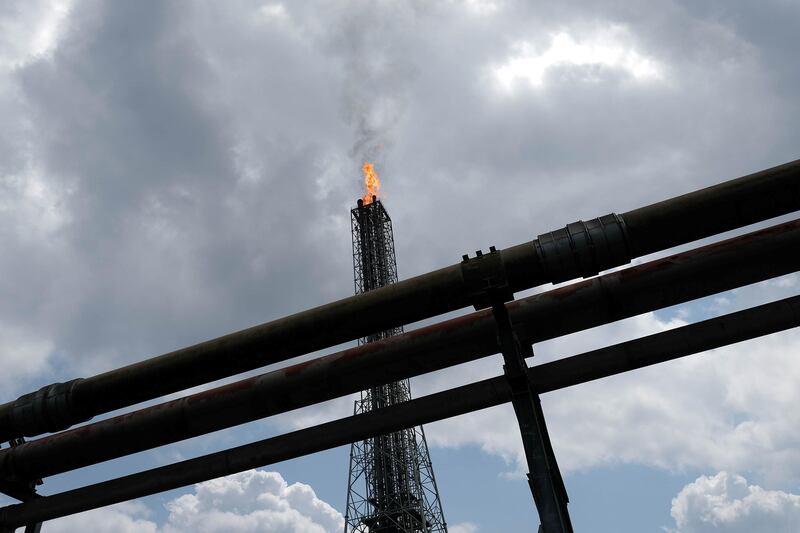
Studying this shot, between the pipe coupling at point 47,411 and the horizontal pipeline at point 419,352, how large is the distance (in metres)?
0.62

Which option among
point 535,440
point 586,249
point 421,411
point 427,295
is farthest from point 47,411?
point 586,249

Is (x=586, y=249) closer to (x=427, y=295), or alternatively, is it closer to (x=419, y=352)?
(x=427, y=295)

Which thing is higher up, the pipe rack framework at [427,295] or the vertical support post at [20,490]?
the pipe rack framework at [427,295]

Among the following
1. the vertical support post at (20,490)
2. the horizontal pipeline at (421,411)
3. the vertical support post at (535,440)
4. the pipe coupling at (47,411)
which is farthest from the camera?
the vertical support post at (20,490)

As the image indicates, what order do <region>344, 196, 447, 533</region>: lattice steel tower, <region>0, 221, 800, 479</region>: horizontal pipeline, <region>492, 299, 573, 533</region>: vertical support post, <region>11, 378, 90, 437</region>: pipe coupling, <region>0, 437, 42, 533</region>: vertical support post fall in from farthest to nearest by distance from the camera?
<region>344, 196, 447, 533</region>: lattice steel tower
<region>0, 437, 42, 533</region>: vertical support post
<region>11, 378, 90, 437</region>: pipe coupling
<region>0, 221, 800, 479</region>: horizontal pipeline
<region>492, 299, 573, 533</region>: vertical support post

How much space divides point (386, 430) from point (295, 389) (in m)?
1.88

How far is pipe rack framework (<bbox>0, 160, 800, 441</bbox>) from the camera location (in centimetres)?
891

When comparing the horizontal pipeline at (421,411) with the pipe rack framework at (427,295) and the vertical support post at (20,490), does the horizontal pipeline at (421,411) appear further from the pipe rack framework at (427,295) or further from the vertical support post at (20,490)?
the pipe rack framework at (427,295)

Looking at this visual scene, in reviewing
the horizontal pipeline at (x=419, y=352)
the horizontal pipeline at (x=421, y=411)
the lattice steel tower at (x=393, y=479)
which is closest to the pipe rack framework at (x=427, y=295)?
the horizontal pipeline at (x=419, y=352)

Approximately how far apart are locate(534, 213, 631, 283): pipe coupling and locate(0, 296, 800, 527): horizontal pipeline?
1353 millimetres

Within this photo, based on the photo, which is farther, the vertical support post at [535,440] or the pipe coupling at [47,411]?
the pipe coupling at [47,411]

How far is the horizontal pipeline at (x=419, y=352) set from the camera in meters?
9.44

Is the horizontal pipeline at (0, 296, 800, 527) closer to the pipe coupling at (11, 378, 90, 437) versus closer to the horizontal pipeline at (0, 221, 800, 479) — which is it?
the horizontal pipeline at (0, 221, 800, 479)

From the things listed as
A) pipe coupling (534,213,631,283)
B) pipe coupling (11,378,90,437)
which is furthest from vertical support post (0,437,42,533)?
pipe coupling (534,213,631,283)
